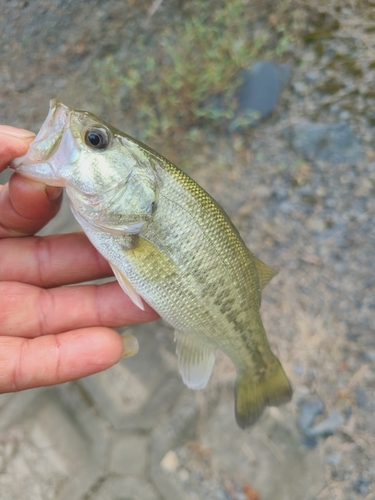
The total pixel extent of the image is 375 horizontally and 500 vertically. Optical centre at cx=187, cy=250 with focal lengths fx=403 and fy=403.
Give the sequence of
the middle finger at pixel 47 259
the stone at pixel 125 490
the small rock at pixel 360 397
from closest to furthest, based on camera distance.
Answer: the middle finger at pixel 47 259 < the stone at pixel 125 490 < the small rock at pixel 360 397

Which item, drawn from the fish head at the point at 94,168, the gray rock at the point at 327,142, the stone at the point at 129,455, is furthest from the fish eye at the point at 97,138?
the gray rock at the point at 327,142

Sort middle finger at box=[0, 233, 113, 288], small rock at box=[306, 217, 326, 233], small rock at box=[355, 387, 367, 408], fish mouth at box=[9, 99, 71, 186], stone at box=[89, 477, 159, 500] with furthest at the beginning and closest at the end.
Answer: small rock at box=[306, 217, 326, 233] < small rock at box=[355, 387, 367, 408] < stone at box=[89, 477, 159, 500] < middle finger at box=[0, 233, 113, 288] < fish mouth at box=[9, 99, 71, 186]

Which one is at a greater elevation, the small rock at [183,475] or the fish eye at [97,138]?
the fish eye at [97,138]

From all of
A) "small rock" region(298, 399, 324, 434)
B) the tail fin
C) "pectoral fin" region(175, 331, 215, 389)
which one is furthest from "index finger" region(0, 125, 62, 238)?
"small rock" region(298, 399, 324, 434)

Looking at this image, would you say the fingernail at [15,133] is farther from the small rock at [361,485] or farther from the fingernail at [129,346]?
the small rock at [361,485]

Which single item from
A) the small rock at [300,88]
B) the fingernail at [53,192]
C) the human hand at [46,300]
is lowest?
the small rock at [300,88]

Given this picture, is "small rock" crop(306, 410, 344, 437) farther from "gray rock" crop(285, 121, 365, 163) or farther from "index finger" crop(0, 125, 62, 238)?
"index finger" crop(0, 125, 62, 238)
